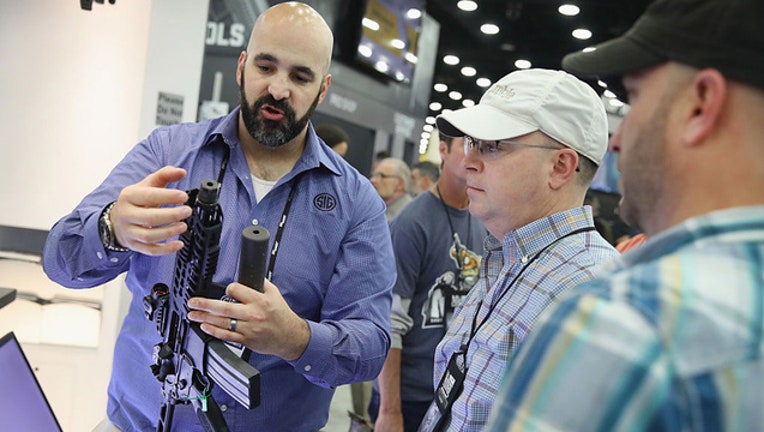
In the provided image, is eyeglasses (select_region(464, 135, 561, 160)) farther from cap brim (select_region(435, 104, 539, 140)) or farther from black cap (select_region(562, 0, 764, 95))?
black cap (select_region(562, 0, 764, 95))

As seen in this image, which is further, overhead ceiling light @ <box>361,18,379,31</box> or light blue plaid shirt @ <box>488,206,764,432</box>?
overhead ceiling light @ <box>361,18,379,31</box>

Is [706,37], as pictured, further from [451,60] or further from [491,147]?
[451,60]

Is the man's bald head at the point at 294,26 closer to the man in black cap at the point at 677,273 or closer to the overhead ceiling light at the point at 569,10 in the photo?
the man in black cap at the point at 677,273

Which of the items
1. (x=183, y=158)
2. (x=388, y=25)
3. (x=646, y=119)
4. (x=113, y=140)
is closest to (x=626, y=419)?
(x=646, y=119)

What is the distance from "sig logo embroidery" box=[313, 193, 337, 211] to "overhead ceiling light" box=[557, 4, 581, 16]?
24.6 feet

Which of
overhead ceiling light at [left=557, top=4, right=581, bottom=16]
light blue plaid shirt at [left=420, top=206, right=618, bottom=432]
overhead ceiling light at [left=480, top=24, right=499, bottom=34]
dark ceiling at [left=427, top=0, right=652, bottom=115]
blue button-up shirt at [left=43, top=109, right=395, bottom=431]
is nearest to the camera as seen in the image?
light blue plaid shirt at [left=420, top=206, right=618, bottom=432]

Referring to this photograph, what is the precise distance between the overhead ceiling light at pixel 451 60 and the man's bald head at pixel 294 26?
10.5 metres

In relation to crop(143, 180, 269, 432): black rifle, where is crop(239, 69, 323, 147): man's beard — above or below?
above

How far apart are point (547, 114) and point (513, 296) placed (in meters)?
0.41

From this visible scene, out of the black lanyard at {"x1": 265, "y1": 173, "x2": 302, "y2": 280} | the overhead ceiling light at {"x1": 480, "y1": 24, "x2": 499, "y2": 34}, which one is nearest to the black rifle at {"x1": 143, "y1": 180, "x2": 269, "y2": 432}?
the black lanyard at {"x1": 265, "y1": 173, "x2": 302, "y2": 280}

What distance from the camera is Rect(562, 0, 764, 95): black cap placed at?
0.59 meters

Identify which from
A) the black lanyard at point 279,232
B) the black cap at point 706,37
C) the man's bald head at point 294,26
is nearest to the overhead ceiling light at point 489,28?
the man's bald head at point 294,26

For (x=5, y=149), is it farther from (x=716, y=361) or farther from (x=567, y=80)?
(x=716, y=361)

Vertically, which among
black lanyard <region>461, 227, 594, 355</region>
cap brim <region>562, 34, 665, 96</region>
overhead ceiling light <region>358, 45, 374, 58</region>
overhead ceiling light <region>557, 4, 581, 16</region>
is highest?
overhead ceiling light <region>557, 4, 581, 16</region>
